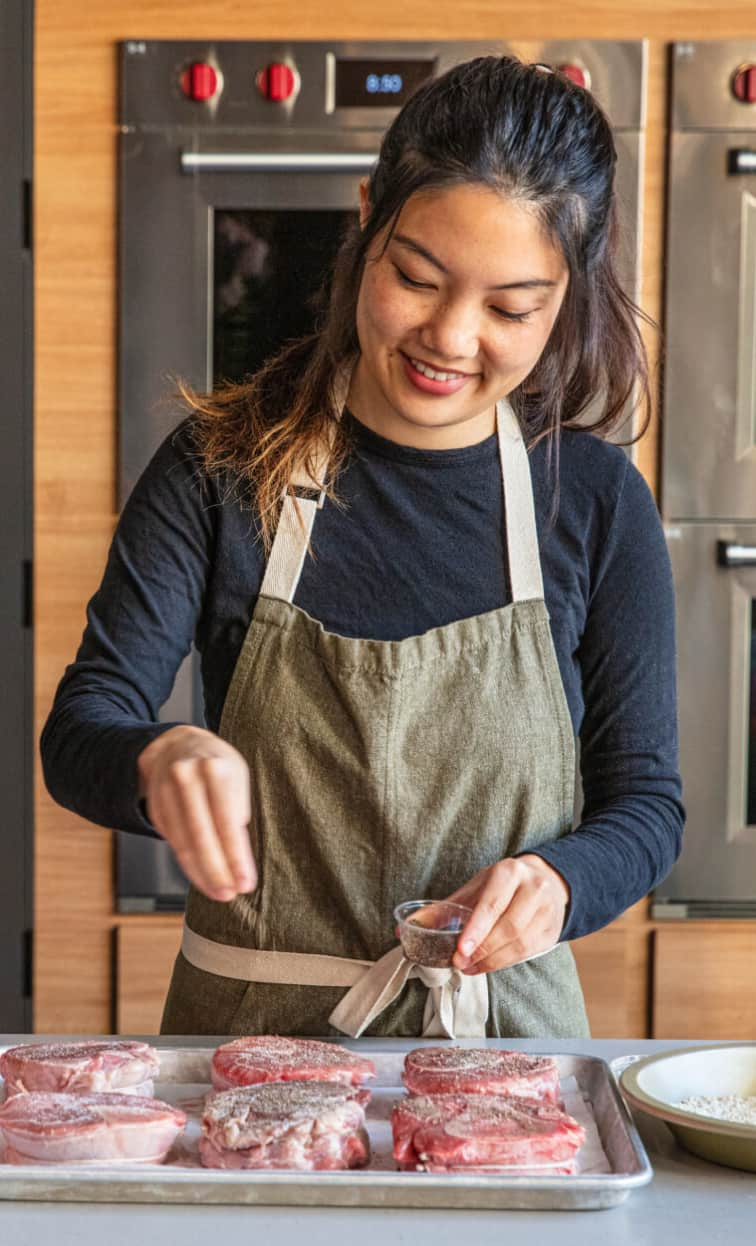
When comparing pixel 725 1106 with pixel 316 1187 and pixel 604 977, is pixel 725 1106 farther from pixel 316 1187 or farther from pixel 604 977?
pixel 604 977

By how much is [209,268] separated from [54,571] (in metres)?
0.53

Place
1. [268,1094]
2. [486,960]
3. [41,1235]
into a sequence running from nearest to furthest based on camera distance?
[41,1235] < [268,1094] < [486,960]

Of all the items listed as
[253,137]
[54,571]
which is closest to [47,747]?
[54,571]

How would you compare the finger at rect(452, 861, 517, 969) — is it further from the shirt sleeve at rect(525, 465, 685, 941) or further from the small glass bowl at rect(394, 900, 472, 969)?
the shirt sleeve at rect(525, 465, 685, 941)

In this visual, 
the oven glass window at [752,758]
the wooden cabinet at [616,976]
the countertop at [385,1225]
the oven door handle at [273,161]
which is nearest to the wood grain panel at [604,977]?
the wooden cabinet at [616,976]

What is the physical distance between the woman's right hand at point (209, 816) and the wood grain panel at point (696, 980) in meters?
1.56

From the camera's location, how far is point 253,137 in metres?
2.33

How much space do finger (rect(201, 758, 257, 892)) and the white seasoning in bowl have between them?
33 cm

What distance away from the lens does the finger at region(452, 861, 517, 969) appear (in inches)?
43.4

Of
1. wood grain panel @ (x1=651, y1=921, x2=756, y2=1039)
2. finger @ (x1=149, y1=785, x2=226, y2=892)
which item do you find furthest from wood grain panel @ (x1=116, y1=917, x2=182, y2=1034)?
finger @ (x1=149, y1=785, x2=226, y2=892)

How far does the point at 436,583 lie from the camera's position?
1.37 meters

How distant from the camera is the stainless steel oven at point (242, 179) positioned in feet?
7.56

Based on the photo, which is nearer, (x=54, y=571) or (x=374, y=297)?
→ (x=374, y=297)

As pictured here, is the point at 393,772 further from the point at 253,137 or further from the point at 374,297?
the point at 253,137
